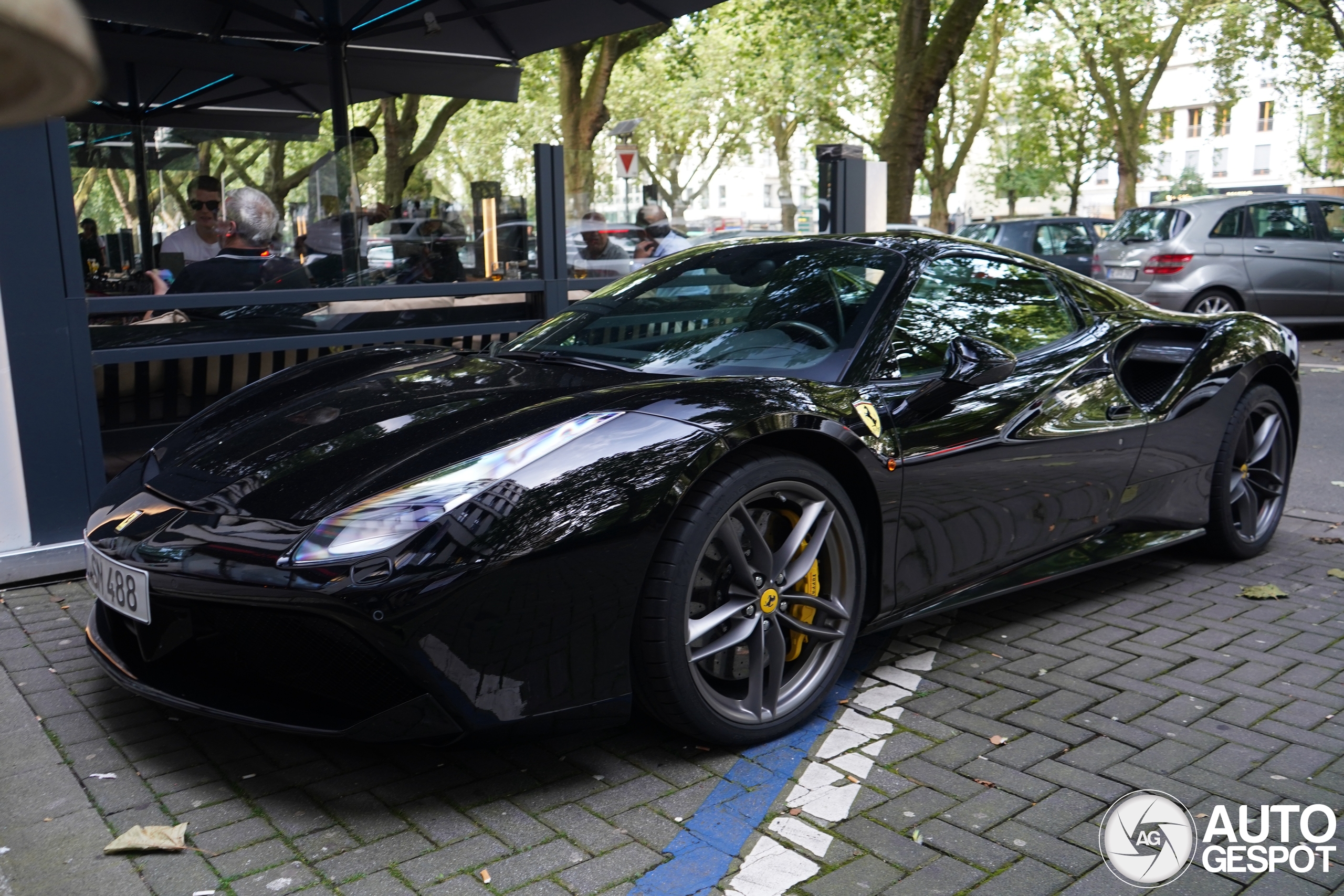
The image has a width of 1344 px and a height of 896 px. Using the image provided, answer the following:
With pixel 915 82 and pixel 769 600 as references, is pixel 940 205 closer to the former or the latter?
pixel 915 82

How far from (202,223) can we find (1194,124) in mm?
91142

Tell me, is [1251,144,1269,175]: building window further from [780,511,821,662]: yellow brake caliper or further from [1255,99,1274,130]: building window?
[780,511,821,662]: yellow brake caliper


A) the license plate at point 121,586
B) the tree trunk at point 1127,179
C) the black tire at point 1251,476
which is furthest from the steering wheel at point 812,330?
the tree trunk at point 1127,179

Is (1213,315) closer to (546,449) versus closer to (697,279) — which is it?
(697,279)

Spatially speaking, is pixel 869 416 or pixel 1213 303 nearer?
pixel 869 416

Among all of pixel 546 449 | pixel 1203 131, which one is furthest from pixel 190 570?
pixel 1203 131

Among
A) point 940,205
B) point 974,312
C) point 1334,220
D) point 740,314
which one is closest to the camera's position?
point 740,314

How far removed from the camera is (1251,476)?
4.82 meters

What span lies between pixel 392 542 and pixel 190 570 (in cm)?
53

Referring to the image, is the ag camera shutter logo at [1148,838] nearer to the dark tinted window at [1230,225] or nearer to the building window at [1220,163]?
the dark tinted window at [1230,225]

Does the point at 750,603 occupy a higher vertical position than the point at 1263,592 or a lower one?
higher

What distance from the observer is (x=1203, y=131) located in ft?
270
